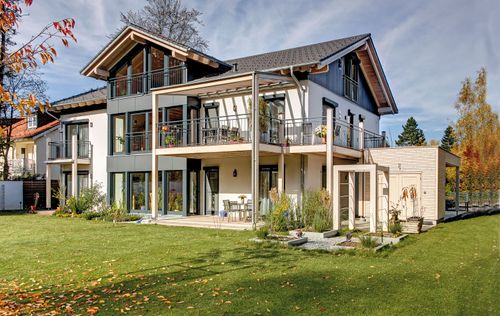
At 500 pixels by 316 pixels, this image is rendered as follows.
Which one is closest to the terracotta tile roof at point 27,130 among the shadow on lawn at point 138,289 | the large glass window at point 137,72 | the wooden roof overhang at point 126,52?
the wooden roof overhang at point 126,52

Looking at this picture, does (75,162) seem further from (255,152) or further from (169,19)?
(169,19)

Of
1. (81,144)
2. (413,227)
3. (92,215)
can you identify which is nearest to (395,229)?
(413,227)

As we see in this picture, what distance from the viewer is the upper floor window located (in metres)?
19.5

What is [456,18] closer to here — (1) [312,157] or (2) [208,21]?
(1) [312,157]

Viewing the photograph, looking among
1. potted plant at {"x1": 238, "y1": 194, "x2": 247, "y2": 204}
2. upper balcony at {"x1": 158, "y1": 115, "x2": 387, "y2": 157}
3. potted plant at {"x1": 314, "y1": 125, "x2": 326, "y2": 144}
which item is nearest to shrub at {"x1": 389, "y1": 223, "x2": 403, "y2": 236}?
upper balcony at {"x1": 158, "y1": 115, "x2": 387, "y2": 157}

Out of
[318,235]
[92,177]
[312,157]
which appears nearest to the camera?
[318,235]

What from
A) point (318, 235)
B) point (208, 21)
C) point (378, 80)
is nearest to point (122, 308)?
point (318, 235)

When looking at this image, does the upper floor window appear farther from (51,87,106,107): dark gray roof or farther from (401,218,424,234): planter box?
(51,87,106,107): dark gray roof

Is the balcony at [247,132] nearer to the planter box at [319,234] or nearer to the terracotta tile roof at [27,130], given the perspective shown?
the planter box at [319,234]

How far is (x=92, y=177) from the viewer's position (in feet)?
70.0

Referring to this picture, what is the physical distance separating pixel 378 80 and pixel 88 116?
53.1 feet

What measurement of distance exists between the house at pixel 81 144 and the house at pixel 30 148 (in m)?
3.93

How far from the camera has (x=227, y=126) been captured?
53.7ft

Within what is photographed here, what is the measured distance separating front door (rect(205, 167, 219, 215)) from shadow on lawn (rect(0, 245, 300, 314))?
30.7 feet
